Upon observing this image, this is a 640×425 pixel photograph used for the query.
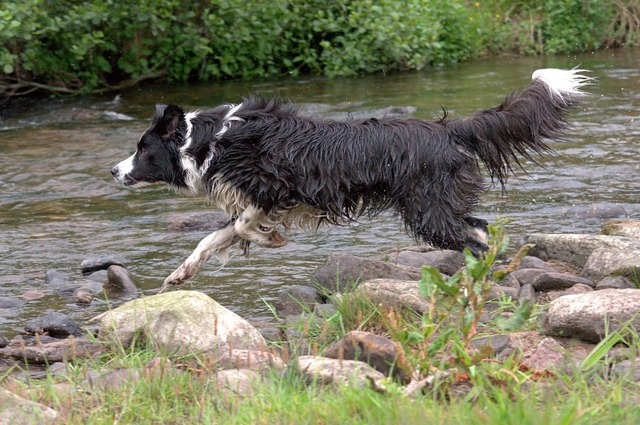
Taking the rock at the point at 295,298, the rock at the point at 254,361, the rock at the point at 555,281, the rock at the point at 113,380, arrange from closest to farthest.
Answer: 1. the rock at the point at 113,380
2. the rock at the point at 254,361
3. the rock at the point at 555,281
4. the rock at the point at 295,298

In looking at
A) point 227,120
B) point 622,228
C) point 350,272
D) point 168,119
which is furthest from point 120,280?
point 622,228

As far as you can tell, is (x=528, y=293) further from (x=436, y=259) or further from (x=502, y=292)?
(x=436, y=259)

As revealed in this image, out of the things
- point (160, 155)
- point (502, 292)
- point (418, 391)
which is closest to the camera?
point (418, 391)

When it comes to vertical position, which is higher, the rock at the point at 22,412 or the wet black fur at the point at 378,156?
the wet black fur at the point at 378,156

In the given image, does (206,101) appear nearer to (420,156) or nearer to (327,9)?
(327,9)

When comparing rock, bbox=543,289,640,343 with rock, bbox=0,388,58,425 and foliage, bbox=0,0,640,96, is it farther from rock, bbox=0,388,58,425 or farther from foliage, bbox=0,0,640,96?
foliage, bbox=0,0,640,96

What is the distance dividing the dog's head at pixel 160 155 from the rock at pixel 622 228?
9.58ft

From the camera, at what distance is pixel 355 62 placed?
14.0 metres

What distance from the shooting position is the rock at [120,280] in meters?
5.57

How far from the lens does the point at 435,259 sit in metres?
5.80

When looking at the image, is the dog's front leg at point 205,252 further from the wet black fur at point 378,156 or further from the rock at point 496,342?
the rock at point 496,342

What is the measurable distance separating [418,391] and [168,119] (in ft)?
10.2

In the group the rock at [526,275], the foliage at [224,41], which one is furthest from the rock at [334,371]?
the foliage at [224,41]

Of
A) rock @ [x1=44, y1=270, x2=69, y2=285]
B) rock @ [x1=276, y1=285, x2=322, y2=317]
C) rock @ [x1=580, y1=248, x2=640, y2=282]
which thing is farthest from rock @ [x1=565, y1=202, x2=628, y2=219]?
rock @ [x1=44, y1=270, x2=69, y2=285]
